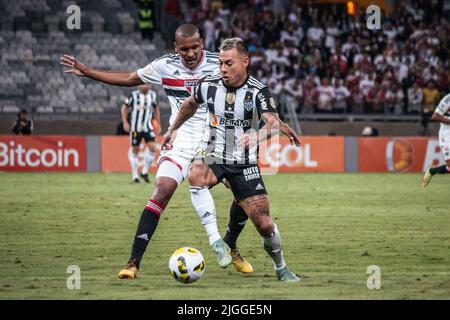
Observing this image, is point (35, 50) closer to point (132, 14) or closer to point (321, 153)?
point (132, 14)

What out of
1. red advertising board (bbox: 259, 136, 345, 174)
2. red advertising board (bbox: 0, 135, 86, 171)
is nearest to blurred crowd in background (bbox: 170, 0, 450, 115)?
red advertising board (bbox: 259, 136, 345, 174)

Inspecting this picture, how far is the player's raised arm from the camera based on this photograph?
9703 millimetres

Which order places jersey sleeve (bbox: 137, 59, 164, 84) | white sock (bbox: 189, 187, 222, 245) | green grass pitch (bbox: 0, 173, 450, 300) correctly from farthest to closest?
jersey sleeve (bbox: 137, 59, 164, 84), white sock (bbox: 189, 187, 222, 245), green grass pitch (bbox: 0, 173, 450, 300)

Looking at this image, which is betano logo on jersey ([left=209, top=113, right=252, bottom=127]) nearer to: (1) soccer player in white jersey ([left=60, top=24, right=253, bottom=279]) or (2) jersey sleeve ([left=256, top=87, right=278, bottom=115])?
(2) jersey sleeve ([left=256, top=87, right=278, bottom=115])

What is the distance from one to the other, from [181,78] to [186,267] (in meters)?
2.35

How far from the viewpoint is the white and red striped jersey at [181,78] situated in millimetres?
10148

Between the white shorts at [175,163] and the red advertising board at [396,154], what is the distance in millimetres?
17888

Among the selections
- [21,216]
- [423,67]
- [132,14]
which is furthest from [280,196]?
[132,14]

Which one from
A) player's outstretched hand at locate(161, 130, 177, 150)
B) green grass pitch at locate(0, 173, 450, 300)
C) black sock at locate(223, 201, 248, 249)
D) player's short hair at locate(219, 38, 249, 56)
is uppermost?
player's short hair at locate(219, 38, 249, 56)

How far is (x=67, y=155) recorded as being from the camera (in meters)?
27.1

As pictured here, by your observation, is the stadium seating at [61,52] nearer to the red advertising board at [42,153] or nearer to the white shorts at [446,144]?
the red advertising board at [42,153]

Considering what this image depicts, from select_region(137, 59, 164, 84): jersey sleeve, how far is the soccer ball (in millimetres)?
2126

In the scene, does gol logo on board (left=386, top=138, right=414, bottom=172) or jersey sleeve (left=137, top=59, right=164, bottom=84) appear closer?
jersey sleeve (left=137, top=59, right=164, bottom=84)

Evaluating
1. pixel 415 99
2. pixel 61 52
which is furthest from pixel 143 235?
pixel 61 52
